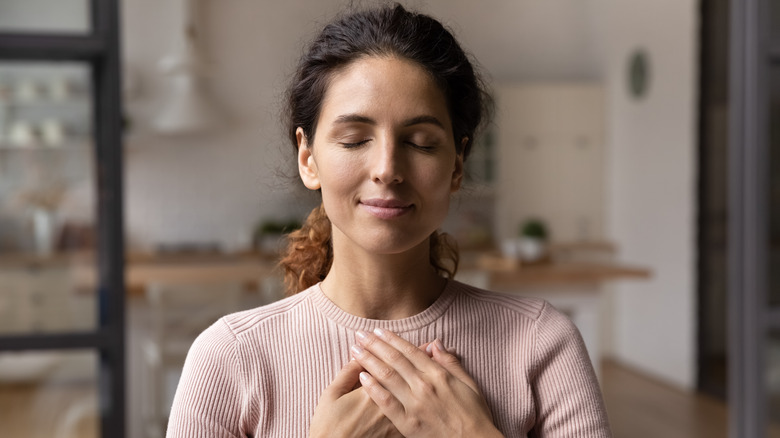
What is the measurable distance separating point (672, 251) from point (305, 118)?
5079 mm

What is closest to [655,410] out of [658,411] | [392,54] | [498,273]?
[658,411]

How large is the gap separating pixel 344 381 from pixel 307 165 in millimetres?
254

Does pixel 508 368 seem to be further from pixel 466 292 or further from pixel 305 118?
pixel 305 118

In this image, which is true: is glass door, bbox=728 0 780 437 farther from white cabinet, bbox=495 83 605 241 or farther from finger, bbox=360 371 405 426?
white cabinet, bbox=495 83 605 241

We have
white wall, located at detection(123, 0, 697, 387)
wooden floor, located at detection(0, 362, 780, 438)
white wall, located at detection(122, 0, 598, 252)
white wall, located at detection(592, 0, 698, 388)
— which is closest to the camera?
wooden floor, located at detection(0, 362, 780, 438)

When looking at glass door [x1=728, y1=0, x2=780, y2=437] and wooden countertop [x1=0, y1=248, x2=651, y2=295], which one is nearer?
glass door [x1=728, y1=0, x2=780, y2=437]

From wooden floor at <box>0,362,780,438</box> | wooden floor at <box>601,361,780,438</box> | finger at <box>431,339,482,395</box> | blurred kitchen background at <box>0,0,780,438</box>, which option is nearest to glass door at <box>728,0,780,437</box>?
blurred kitchen background at <box>0,0,780,438</box>

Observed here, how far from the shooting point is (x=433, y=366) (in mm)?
Answer: 901

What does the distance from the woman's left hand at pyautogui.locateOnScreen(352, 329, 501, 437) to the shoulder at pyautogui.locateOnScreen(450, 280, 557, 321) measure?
0.38 ft

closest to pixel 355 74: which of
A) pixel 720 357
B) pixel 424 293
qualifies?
pixel 424 293

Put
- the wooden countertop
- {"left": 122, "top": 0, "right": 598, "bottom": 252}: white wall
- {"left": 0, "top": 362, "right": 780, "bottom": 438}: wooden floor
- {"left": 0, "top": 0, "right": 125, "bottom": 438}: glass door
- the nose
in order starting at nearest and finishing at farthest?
the nose
{"left": 0, "top": 0, "right": 125, "bottom": 438}: glass door
the wooden countertop
{"left": 0, "top": 362, "right": 780, "bottom": 438}: wooden floor
{"left": 122, "top": 0, "right": 598, "bottom": 252}: white wall

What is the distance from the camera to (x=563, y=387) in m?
0.95

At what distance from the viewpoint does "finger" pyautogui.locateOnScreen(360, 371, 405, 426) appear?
0.88m

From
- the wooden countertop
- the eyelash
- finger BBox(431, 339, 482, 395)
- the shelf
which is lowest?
the wooden countertop
